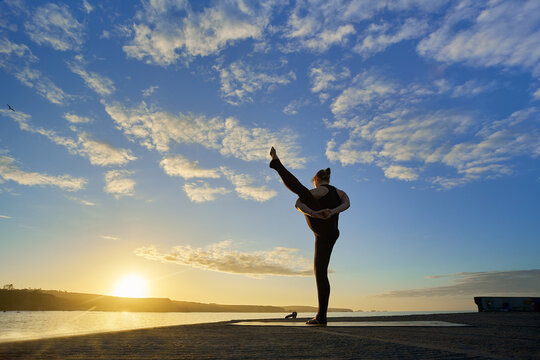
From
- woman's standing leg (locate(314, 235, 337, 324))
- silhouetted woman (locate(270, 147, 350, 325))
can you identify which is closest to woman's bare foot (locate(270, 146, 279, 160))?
silhouetted woman (locate(270, 147, 350, 325))

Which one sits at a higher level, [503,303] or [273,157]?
[273,157]

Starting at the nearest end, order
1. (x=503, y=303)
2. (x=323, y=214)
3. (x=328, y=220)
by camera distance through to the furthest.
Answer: (x=323, y=214)
(x=328, y=220)
(x=503, y=303)

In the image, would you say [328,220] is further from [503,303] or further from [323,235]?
[503,303]

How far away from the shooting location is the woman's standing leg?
643 centimetres

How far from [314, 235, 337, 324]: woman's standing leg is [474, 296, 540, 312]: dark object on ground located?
38.0 feet

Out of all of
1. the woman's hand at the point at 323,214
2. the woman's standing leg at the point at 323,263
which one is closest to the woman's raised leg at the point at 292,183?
the woman's hand at the point at 323,214

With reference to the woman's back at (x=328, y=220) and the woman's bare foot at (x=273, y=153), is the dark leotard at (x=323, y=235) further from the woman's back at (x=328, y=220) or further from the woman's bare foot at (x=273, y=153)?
the woman's bare foot at (x=273, y=153)

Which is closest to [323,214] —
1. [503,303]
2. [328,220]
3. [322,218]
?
[322,218]

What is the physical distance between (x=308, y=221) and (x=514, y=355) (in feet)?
15.6

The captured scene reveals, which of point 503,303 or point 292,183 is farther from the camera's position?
point 503,303

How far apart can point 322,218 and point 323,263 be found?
3.24ft

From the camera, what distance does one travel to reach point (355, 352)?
2.22 m

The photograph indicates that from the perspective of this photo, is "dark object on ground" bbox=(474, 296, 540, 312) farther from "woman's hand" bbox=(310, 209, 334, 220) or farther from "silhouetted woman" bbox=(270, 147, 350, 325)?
"woman's hand" bbox=(310, 209, 334, 220)

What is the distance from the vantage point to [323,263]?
6.55m
